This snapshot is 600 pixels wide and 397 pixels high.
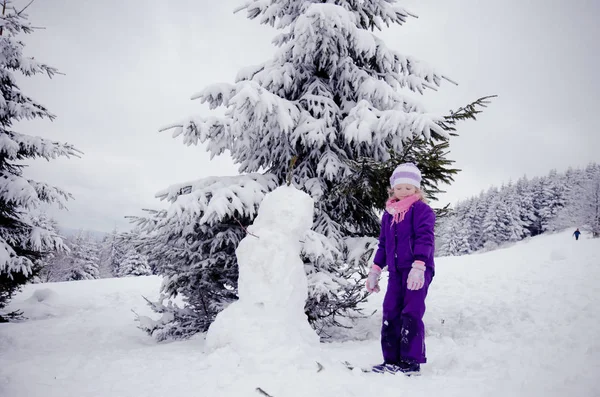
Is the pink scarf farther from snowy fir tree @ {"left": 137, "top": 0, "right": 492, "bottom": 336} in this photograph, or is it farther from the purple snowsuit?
snowy fir tree @ {"left": 137, "top": 0, "right": 492, "bottom": 336}

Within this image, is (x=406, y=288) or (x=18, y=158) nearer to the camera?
(x=406, y=288)

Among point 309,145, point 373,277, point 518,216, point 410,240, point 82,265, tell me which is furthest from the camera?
point 518,216

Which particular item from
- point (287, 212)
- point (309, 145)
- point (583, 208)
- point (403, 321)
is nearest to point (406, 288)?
point (403, 321)

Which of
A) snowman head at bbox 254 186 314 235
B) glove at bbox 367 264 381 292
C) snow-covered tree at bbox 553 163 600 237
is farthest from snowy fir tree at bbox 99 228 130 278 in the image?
snow-covered tree at bbox 553 163 600 237

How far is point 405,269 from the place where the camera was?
10.6 ft

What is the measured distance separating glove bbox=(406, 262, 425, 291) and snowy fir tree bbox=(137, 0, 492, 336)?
1.17 m

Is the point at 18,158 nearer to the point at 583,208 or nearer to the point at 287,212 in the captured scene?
the point at 287,212

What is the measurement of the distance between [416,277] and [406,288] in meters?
0.34

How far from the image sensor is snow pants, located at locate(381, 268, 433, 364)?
9.64 ft

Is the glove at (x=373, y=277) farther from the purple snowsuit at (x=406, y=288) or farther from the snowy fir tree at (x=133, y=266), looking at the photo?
the snowy fir tree at (x=133, y=266)

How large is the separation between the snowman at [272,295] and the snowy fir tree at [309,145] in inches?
18.1

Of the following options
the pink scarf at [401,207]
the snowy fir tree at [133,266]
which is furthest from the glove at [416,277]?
the snowy fir tree at [133,266]

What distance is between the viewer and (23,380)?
8.15 feet

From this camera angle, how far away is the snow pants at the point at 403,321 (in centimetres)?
294
